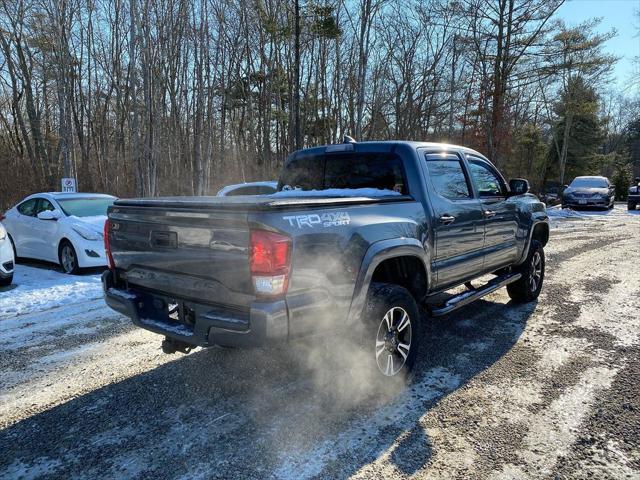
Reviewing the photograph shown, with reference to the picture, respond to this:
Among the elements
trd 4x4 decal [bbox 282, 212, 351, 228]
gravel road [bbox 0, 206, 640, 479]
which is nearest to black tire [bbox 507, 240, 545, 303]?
gravel road [bbox 0, 206, 640, 479]

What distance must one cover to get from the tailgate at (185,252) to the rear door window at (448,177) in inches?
84.0

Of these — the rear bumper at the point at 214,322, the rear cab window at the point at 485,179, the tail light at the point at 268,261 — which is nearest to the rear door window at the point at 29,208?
the rear bumper at the point at 214,322

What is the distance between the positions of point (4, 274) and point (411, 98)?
24.2m

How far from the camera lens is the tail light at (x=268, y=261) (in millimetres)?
2607

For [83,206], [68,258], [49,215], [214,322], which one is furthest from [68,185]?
[214,322]

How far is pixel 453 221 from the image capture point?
4152mm

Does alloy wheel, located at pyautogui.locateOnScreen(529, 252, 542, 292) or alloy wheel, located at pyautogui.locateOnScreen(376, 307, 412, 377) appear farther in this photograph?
alloy wheel, located at pyautogui.locateOnScreen(529, 252, 542, 292)

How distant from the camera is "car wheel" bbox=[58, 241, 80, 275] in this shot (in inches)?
308

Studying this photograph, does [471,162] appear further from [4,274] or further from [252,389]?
[4,274]

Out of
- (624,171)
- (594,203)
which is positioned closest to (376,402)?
(594,203)

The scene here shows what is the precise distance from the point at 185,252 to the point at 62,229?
246 inches

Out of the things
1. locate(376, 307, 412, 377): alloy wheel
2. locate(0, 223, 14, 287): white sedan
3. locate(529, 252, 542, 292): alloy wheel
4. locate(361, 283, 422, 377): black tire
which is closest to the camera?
locate(361, 283, 422, 377): black tire

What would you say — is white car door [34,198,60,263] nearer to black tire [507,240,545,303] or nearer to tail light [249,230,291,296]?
tail light [249,230,291,296]

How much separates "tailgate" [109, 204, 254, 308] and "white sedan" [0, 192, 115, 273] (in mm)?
4718
